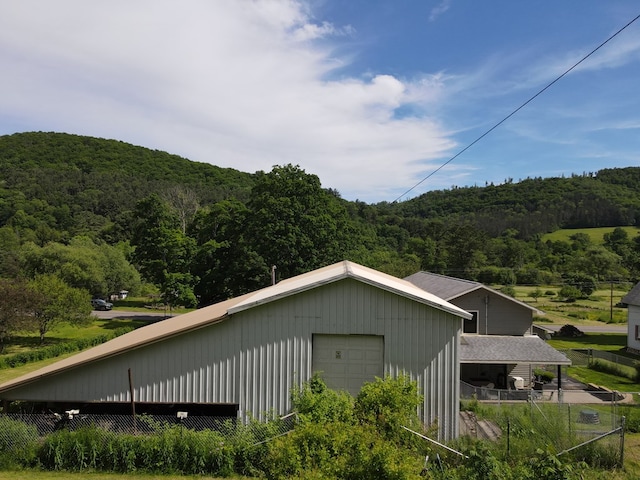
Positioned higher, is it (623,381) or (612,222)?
(612,222)

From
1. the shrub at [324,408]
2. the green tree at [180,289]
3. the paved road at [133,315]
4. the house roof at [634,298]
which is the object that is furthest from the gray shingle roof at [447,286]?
the paved road at [133,315]

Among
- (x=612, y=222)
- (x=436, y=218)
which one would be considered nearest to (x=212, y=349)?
(x=436, y=218)

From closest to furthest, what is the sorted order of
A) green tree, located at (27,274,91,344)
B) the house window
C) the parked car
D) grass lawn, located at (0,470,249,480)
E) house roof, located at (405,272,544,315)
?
grass lawn, located at (0,470,249,480) → house roof, located at (405,272,544,315) → the house window → green tree, located at (27,274,91,344) → the parked car

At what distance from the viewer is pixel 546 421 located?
1198 centimetres

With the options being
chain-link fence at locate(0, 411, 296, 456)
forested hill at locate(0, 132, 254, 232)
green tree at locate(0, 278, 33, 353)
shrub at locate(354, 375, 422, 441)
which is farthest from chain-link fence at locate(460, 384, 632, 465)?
forested hill at locate(0, 132, 254, 232)

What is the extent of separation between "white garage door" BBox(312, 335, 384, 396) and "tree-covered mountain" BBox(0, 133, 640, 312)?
82.9 feet

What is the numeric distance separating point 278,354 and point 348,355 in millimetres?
2051

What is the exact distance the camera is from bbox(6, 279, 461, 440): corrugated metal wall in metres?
13.3

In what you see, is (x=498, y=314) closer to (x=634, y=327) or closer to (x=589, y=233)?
(x=634, y=327)

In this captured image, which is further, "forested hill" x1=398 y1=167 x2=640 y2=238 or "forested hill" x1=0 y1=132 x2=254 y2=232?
"forested hill" x1=398 y1=167 x2=640 y2=238

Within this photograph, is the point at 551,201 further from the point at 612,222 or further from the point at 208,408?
the point at 208,408

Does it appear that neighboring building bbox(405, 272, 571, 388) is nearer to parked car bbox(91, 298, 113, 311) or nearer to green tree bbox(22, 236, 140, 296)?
green tree bbox(22, 236, 140, 296)

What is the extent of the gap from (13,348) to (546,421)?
32.7 meters

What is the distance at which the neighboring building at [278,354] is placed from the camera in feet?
43.7
